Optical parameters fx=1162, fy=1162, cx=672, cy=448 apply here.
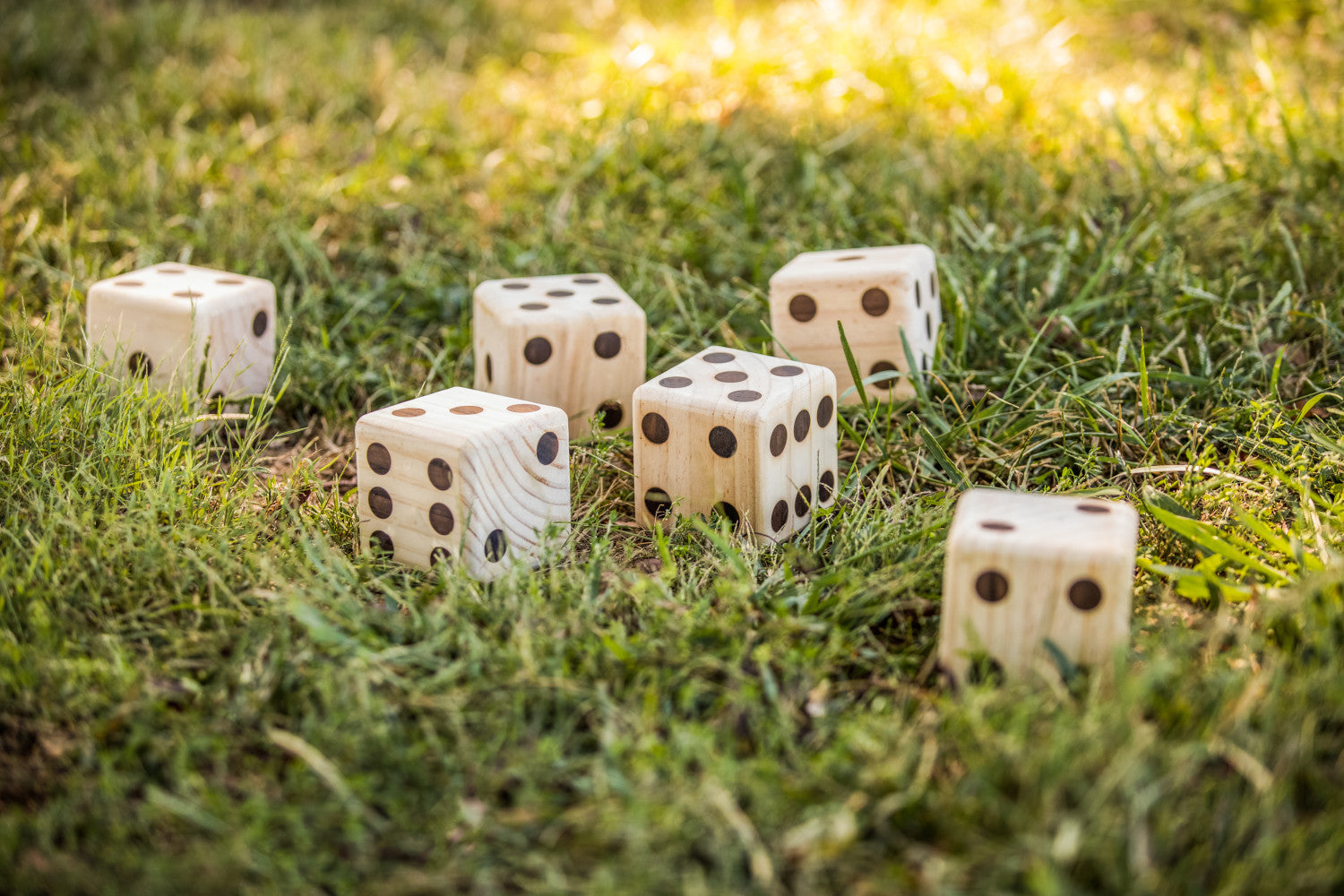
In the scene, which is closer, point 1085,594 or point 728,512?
point 1085,594

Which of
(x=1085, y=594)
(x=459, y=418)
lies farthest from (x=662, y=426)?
(x=1085, y=594)

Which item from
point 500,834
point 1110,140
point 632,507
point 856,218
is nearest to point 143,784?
point 500,834

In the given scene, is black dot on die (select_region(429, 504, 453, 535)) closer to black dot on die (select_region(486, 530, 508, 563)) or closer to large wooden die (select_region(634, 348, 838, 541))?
black dot on die (select_region(486, 530, 508, 563))

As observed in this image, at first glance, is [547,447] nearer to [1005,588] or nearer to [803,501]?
[803,501]

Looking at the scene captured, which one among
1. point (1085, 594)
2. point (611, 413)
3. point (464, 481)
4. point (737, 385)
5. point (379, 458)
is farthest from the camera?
point (611, 413)

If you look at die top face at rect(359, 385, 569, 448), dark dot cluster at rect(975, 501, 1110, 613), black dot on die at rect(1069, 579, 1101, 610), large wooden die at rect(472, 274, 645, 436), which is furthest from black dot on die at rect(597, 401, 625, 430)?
black dot on die at rect(1069, 579, 1101, 610)

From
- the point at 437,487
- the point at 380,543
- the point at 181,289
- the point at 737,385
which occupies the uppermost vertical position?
the point at 181,289
